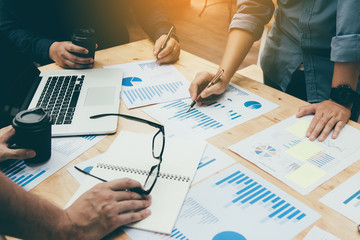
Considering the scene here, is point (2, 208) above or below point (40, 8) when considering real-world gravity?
below

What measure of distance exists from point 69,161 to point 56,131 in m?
0.13

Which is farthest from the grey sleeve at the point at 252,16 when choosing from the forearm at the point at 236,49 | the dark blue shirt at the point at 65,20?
the dark blue shirt at the point at 65,20

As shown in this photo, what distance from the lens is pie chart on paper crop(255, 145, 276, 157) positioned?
0.86 m

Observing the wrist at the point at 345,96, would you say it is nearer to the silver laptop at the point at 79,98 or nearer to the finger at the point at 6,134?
the silver laptop at the point at 79,98

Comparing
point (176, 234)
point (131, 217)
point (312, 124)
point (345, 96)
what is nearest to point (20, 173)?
point (131, 217)

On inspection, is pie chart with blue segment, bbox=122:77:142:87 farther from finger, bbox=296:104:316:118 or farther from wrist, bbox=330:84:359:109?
wrist, bbox=330:84:359:109

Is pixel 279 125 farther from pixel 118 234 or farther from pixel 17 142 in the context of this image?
pixel 17 142

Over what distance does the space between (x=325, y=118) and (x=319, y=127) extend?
5cm

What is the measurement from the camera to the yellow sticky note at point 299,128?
957 mm

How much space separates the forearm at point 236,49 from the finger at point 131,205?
29.5 inches

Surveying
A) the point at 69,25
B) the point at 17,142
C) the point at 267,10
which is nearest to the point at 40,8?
the point at 69,25

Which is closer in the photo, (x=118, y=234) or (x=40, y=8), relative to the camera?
(x=118, y=234)

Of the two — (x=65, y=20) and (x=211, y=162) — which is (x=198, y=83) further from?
(x=65, y=20)

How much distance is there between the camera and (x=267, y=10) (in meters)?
1.33
